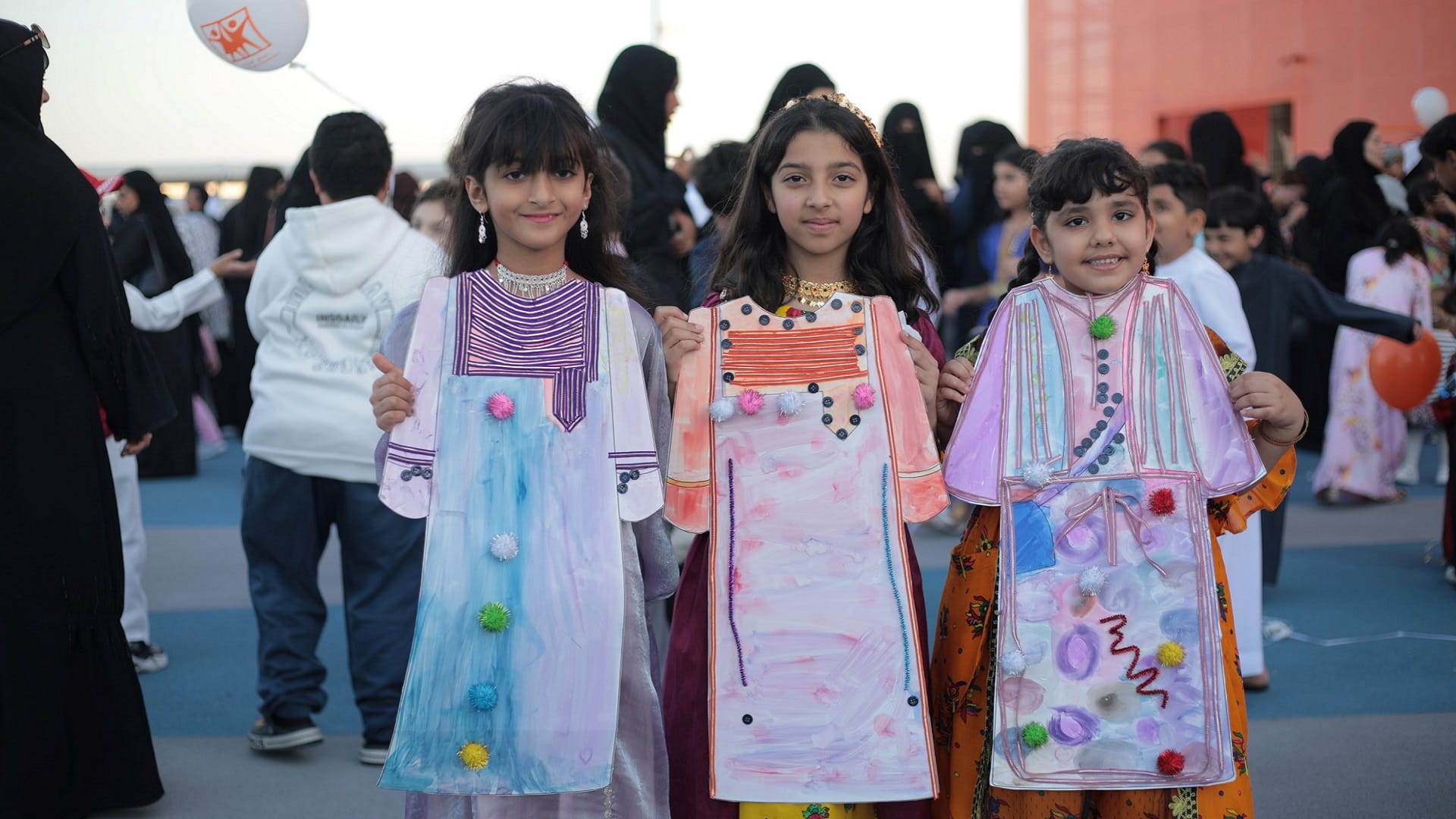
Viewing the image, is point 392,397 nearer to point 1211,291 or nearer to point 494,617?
point 494,617

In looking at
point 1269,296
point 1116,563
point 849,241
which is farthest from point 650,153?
point 1116,563

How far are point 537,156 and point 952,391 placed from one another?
848 mm

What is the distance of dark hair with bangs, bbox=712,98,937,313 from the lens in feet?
7.64

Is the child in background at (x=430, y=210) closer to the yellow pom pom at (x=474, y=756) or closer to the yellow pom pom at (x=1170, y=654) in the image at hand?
the yellow pom pom at (x=474, y=756)

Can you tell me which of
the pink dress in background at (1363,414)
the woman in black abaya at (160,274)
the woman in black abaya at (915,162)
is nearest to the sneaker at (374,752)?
the woman in black abaya at (915,162)

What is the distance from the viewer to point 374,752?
3.53 metres

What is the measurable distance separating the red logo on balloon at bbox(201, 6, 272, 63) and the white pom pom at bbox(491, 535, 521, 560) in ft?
7.64

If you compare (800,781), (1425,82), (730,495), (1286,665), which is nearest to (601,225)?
(730,495)

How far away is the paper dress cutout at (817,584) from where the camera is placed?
7.19 feet

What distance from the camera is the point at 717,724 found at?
222cm

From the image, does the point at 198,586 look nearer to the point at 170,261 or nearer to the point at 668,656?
the point at 170,261

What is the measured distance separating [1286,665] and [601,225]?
317cm

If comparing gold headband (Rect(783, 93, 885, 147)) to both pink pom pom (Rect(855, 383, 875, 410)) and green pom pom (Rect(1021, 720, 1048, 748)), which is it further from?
green pom pom (Rect(1021, 720, 1048, 748))

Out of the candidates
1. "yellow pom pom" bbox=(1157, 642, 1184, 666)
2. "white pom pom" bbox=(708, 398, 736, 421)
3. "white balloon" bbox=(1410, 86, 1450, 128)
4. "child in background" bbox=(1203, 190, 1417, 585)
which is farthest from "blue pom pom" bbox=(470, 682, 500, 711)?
"white balloon" bbox=(1410, 86, 1450, 128)
